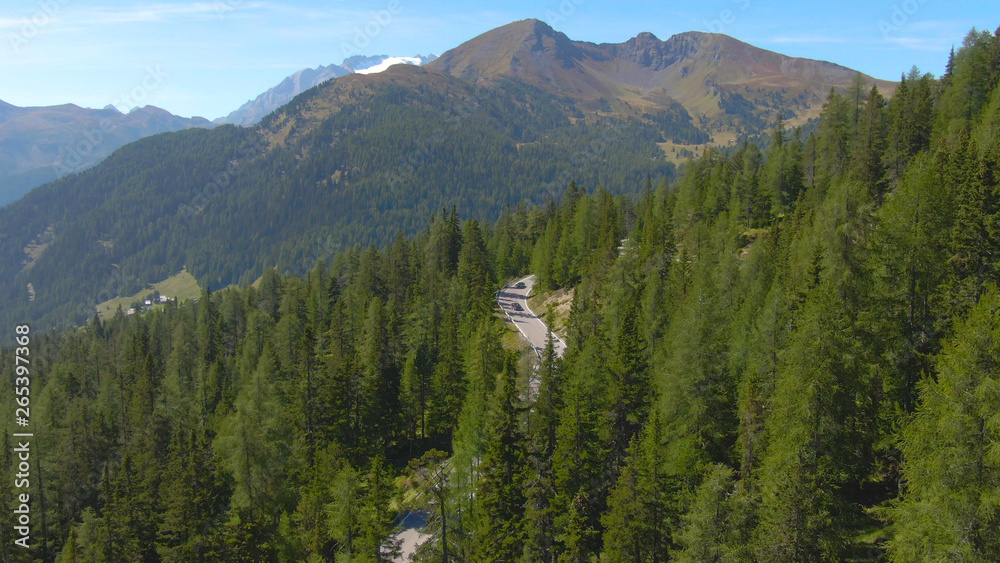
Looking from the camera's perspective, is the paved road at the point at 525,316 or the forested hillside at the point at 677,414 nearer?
the forested hillside at the point at 677,414

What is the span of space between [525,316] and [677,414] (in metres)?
41.7

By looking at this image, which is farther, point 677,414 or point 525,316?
point 525,316

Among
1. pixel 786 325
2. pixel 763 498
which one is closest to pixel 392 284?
pixel 786 325

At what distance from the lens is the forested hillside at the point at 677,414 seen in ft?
82.2

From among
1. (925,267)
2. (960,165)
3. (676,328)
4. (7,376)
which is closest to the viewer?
(925,267)

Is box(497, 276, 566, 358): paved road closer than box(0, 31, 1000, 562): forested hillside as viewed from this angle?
No

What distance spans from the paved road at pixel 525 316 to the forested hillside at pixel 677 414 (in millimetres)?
3991

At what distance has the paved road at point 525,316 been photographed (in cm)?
6469

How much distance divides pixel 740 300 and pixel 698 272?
5317mm

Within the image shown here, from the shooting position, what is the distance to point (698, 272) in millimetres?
52469

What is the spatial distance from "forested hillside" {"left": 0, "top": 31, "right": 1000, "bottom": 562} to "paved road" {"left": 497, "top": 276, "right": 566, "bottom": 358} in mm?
3991

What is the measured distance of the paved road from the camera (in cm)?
6469

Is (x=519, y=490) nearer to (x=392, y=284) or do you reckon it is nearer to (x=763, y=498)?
(x=763, y=498)

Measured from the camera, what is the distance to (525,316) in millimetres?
77500
